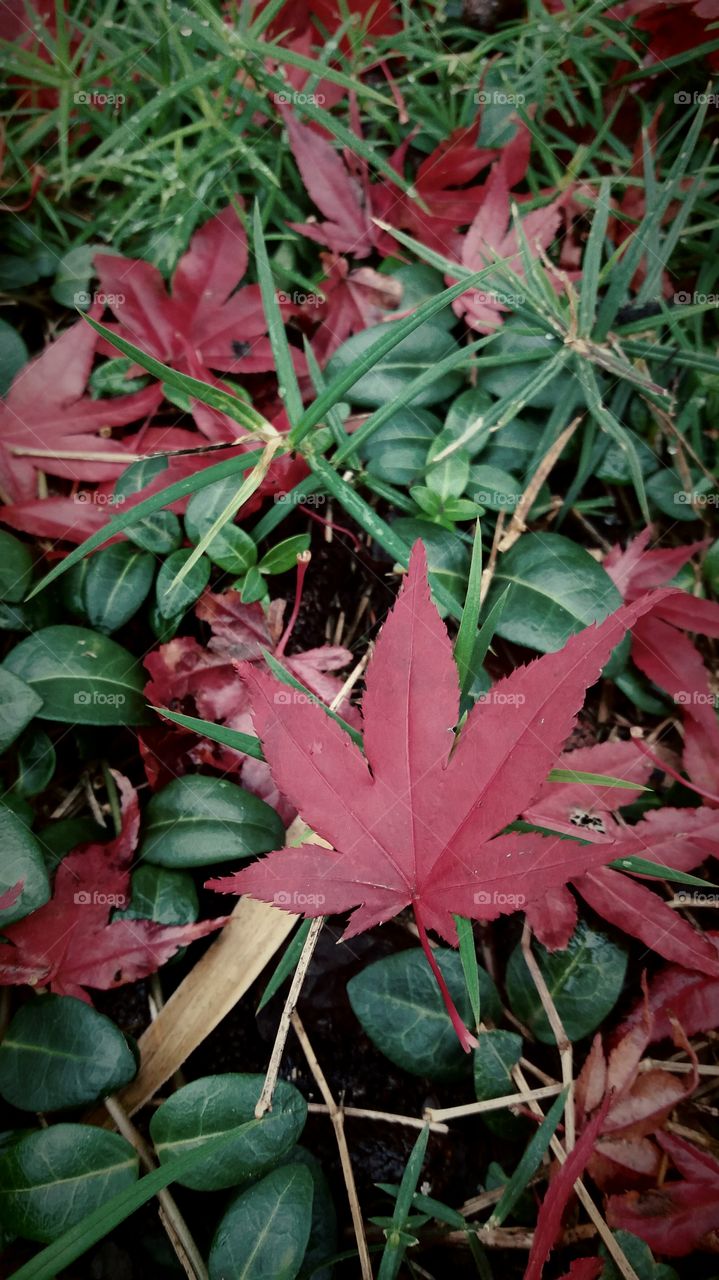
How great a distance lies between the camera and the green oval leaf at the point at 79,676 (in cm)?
89

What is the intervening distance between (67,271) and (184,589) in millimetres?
611

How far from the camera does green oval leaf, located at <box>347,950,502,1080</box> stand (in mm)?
833

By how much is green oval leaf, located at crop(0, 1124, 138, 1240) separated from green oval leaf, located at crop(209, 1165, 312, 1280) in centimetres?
12

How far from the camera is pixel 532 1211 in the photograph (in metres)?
0.81

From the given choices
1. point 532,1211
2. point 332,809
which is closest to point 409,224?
point 332,809

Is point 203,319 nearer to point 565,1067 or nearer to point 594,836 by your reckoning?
point 594,836

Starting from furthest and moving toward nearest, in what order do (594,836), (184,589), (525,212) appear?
(525,212) → (184,589) → (594,836)

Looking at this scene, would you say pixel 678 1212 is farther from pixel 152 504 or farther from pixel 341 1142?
pixel 152 504

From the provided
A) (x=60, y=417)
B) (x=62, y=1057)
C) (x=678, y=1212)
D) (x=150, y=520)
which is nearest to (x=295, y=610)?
(x=150, y=520)

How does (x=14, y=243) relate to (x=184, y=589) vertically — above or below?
above

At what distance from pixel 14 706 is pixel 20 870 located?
0.63ft

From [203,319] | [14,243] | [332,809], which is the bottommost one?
[332,809]

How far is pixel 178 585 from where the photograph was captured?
95 cm

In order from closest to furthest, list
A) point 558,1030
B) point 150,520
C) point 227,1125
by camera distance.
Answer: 1. point 227,1125
2. point 558,1030
3. point 150,520
